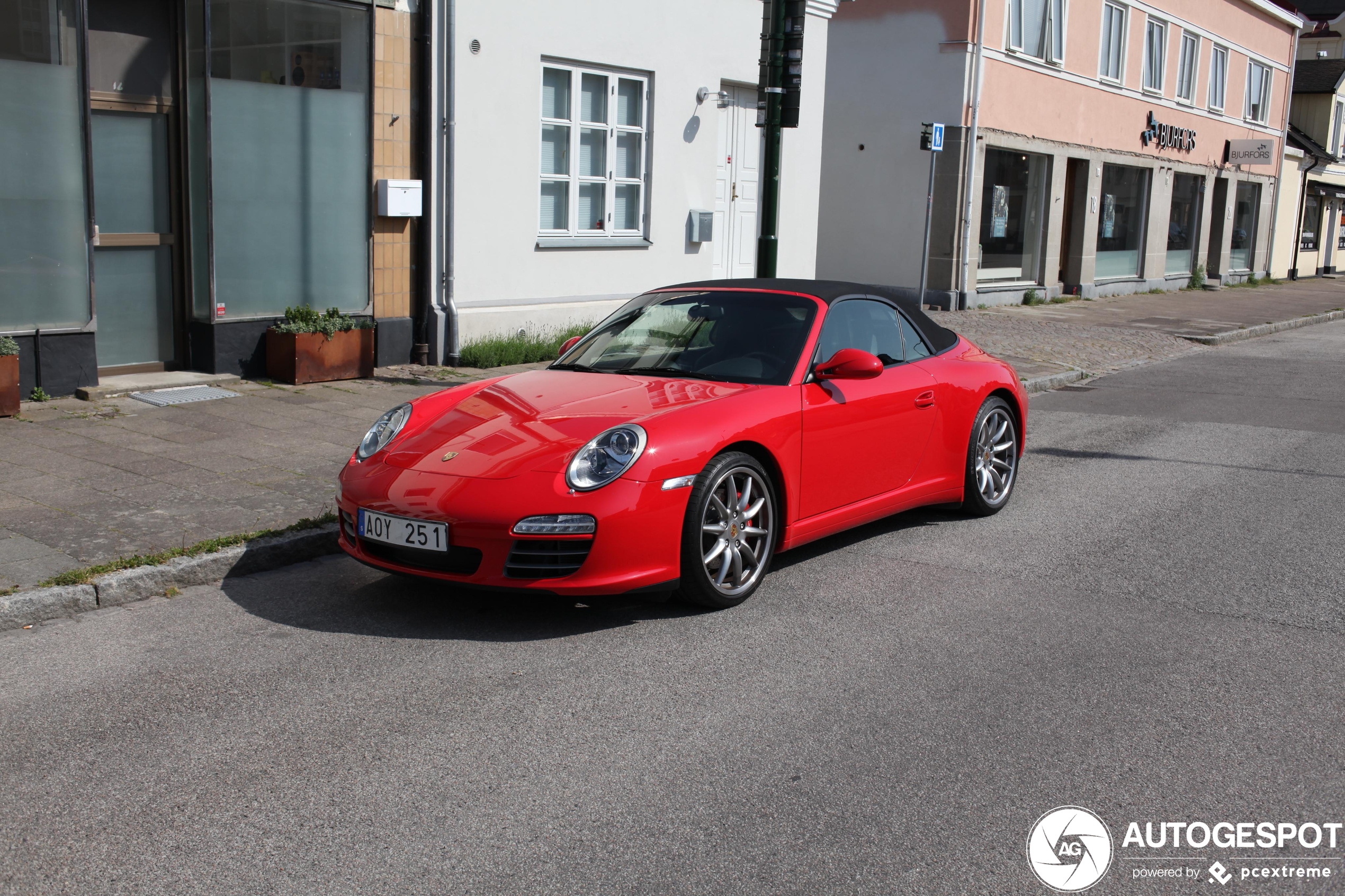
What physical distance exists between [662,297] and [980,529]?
2.20 metres

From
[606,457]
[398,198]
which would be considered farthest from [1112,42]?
[606,457]

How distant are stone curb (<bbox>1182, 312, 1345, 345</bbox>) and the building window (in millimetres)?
17377

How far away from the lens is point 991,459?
7246 mm

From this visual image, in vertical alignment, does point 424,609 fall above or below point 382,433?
below

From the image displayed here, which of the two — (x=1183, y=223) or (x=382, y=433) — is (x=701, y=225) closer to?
(x=382, y=433)

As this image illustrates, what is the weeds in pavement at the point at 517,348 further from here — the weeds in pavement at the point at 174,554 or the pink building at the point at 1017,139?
the pink building at the point at 1017,139

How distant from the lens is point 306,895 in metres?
3.05

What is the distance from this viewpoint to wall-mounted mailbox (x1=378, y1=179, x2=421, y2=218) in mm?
11391

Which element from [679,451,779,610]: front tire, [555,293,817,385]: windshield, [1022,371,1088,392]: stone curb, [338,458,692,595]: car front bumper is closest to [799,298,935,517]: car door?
[555,293,817,385]: windshield

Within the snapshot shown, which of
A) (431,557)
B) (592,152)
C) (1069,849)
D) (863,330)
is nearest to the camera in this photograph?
(1069,849)

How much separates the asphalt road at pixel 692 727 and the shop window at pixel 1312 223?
4003 centimetres

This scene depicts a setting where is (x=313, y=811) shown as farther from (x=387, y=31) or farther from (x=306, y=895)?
(x=387, y=31)

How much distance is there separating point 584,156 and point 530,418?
8374mm

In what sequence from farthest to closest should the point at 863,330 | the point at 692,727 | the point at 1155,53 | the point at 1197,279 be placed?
the point at 1197,279 → the point at 1155,53 → the point at 863,330 → the point at 692,727
